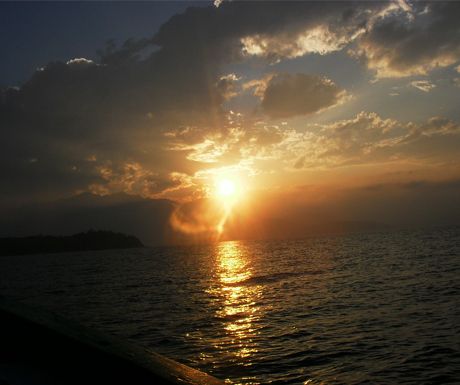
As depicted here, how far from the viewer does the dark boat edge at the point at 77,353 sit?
13.2 ft

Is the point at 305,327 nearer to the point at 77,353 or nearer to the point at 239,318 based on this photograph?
the point at 239,318

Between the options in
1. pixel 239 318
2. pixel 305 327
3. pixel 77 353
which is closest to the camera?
pixel 77 353

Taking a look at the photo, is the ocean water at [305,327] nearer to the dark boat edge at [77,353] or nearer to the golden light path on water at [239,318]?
the golden light path on water at [239,318]

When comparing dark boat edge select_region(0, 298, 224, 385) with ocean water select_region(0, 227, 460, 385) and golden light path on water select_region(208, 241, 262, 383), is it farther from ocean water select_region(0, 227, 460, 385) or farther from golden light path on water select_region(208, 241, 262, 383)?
golden light path on water select_region(208, 241, 262, 383)

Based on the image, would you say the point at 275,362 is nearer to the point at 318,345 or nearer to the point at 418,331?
the point at 318,345

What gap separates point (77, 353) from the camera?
14.4 feet

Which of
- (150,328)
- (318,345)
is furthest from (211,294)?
(318,345)

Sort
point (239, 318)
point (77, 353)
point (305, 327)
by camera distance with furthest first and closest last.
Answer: point (239, 318) < point (305, 327) < point (77, 353)

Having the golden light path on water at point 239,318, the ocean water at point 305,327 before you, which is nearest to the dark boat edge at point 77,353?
the ocean water at point 305,327

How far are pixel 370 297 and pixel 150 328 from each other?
17.1m

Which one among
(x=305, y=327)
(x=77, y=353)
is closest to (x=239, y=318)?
(x=305, y=327)

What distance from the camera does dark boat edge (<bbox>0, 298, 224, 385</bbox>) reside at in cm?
402

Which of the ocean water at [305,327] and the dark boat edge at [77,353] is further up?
the dark boat edge at [77,353]

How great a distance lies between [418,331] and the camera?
19.7 metres
